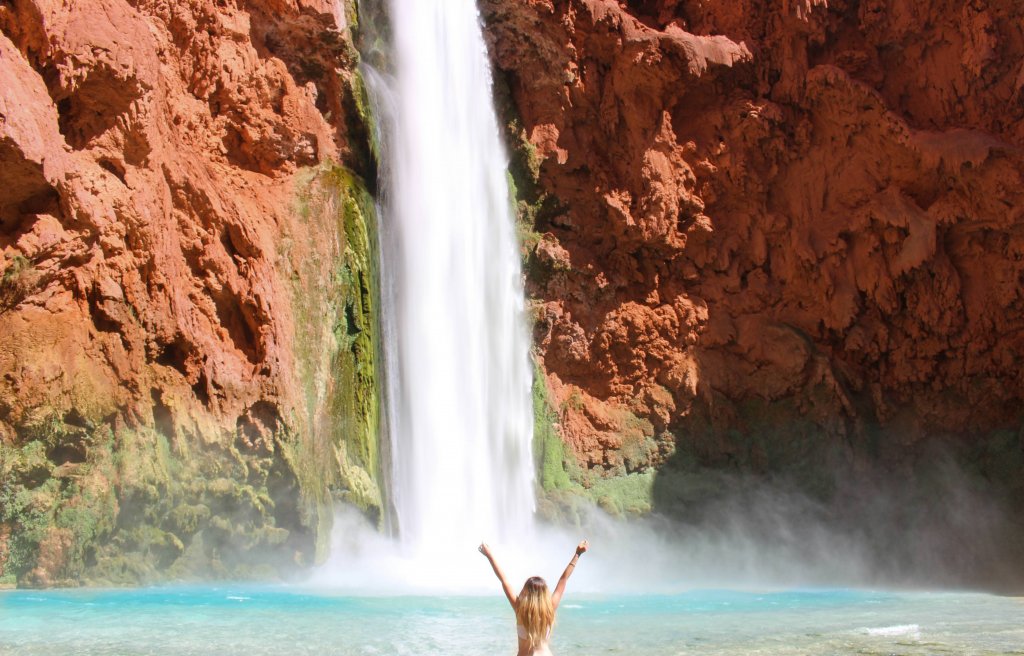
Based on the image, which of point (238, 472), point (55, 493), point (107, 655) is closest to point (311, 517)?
point (238, 472)

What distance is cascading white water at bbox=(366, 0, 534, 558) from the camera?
15414 mm

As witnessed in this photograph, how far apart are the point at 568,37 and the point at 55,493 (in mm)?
11467

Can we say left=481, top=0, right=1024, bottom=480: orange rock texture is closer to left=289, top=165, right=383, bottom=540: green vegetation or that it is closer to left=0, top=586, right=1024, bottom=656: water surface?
left=289, top=165, right=383, bottom=540: green vegetation

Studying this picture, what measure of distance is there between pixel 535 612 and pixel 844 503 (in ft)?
50.6

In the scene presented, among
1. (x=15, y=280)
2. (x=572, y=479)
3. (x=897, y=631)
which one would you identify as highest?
(x=15, y=280)

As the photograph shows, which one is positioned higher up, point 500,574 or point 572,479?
point 572,479

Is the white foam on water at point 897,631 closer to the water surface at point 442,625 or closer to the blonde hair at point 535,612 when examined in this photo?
the water surface at point 442,625

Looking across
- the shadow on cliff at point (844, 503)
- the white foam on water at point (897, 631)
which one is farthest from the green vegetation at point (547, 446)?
the white foam on water at point (897, 631)

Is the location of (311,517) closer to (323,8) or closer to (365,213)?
(365,213)

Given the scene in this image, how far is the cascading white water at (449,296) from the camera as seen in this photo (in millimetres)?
15414

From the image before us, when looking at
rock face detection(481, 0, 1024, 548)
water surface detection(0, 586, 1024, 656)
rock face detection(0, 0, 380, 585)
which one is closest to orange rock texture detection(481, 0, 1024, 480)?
rock face detection(481, 0, 1024, 548)

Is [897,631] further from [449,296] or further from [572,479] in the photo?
[572,479]

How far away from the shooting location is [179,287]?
41.7 feet

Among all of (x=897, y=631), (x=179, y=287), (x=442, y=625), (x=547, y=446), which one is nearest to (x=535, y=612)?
(x=442, y=625)
